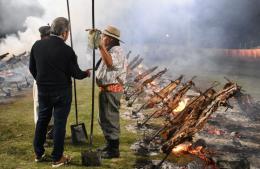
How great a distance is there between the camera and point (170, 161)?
6766mm

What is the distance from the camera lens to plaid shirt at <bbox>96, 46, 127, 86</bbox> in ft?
22.3

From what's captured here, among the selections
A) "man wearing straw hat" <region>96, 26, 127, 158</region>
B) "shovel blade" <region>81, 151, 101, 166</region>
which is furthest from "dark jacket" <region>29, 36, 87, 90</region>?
"shovel blade" <region>81, 151, 101, 166</region>

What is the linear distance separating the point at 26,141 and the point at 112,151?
236cm

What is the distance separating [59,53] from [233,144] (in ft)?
15.8

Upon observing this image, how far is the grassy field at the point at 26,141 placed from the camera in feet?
21.4

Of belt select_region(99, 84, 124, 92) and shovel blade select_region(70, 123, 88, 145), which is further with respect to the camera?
shovel blade select_region(70, 123, 88, 145)

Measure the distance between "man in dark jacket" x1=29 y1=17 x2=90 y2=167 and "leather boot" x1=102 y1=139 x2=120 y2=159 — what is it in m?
1.08

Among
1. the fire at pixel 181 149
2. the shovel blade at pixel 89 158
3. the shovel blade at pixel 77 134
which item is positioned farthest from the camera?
the shovel blade at pixel 77 134

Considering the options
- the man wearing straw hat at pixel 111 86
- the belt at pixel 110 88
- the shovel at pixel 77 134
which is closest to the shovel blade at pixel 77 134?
the shovel at pixel 77 134

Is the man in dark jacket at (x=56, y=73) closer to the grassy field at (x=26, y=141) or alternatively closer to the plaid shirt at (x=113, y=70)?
the plaid shirt at (x=113, y=70)

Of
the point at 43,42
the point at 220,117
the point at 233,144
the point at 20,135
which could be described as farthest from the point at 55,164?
the point at 220,117

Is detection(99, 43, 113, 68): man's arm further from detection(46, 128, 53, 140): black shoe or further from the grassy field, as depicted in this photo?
detection(46, 128, 53, 140): black shoe

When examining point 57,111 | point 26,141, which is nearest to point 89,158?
point 57,111

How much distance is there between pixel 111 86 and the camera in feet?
22.4
